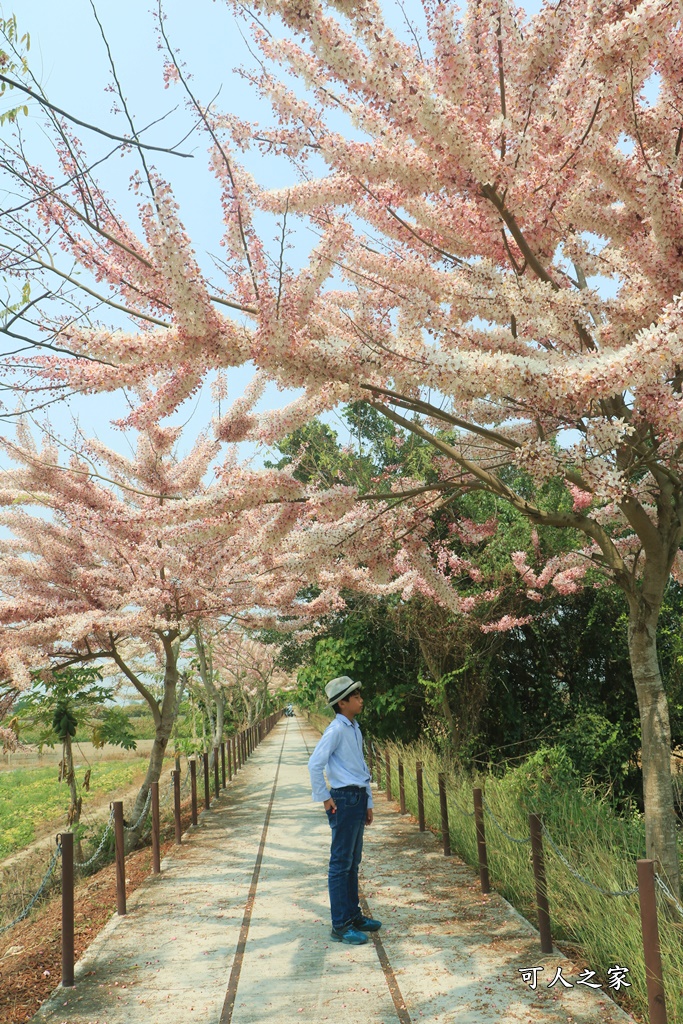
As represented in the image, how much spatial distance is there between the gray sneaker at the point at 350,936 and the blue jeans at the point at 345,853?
0.11ft

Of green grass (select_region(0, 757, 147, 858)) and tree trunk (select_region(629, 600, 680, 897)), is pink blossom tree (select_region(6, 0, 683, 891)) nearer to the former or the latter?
tree trunk (select_region(629, 600, 680, 897))

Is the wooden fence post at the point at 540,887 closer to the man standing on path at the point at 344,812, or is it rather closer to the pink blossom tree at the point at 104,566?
the man standing on path at the point at 344,812

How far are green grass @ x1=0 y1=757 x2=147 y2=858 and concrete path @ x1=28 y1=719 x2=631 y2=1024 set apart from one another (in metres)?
10.2

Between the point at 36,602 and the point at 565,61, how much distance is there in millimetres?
8821

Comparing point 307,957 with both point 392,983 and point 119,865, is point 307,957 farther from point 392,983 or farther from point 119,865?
point 119,865

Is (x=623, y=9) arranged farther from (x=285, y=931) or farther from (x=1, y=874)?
(x=1, y=874)

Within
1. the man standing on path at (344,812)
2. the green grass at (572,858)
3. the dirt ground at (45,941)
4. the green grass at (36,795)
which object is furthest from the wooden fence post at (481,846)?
the green grass at (36,795)

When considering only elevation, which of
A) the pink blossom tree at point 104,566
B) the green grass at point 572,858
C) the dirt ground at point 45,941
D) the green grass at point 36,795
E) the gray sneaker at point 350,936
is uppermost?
the pink blossom tree at point 104,566

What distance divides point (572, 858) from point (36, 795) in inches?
922

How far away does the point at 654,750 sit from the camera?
5824 mm

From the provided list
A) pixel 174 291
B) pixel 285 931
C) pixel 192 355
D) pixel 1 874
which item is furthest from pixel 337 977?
pixel 1 874

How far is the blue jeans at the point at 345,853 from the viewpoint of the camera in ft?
19.9

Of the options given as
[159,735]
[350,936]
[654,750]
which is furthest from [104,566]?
[654,750]

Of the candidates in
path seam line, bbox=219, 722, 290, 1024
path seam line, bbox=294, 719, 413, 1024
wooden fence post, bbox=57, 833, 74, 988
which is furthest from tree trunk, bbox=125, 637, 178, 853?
path seam line, bbox=294, 719, 413, 1024
